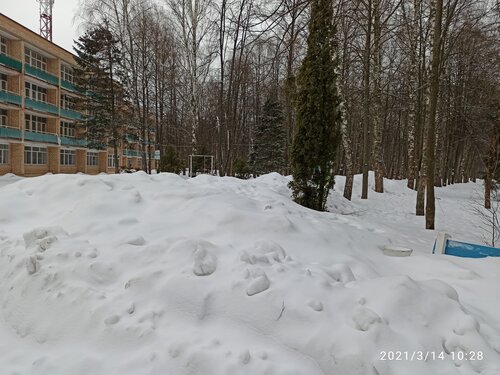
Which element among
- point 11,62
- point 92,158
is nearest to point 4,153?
point 11,62

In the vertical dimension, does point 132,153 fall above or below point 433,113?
below

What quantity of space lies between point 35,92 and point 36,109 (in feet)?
8.17

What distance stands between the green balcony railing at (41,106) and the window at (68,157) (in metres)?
3.91

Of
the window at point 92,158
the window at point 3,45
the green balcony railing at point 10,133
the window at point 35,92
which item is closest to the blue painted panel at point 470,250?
the green balcony railing at point 10,133

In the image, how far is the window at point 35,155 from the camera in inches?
1000

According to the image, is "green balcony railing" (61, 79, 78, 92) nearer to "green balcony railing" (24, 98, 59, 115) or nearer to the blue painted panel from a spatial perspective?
"green balcony railing" (24, 98, 59, 115)

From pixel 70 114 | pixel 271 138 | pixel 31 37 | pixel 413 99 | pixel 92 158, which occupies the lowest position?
pixel 92 158

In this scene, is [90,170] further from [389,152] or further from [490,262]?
[490,262]

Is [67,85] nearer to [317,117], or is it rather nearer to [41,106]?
[41,106]

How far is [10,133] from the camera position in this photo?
73.9 ft

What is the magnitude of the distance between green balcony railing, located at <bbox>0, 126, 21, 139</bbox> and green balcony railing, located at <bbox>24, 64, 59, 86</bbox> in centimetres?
491

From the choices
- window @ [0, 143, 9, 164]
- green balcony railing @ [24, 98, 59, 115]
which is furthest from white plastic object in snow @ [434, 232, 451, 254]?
green balcony railing @ [24, 98, 59, 115]

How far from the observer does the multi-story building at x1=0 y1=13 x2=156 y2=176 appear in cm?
2312

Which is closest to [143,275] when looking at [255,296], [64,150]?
[255,296]
